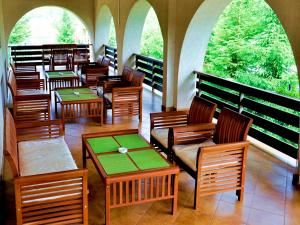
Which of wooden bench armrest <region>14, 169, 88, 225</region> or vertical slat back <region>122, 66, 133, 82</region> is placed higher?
vertical slat back <region>122, 66, 133, 82</region>

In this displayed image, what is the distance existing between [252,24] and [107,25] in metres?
5.90

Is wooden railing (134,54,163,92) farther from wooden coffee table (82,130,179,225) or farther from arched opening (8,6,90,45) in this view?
arched opening (8,6,90,45)

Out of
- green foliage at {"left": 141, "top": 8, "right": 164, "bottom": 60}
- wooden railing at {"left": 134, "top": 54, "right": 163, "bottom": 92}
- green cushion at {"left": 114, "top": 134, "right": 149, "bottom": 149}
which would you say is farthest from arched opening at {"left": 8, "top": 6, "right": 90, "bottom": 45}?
green cushion at {"left": 114, "top": 134, "right": 149, "bottom": 149}

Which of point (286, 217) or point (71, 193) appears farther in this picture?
point (286, 217)

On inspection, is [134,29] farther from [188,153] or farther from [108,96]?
[188,153]

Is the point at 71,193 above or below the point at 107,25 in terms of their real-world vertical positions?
below

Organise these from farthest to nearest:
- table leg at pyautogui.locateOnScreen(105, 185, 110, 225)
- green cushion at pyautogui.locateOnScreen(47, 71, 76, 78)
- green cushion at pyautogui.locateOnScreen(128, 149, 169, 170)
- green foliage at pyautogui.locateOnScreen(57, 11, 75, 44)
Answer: green foliage at pyautogui.locateOnScreen(57, 11, 75, 44) < green cushion at pyautogui.locateOnScreen(47, 71, 76, 78) < green cushion at pyautogui.locateOnScreen(128, 149, 169, 170) < table leg at pyautogui.locateOnScreen(105, 185, 110, 225)

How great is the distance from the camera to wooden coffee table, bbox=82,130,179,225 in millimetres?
3311

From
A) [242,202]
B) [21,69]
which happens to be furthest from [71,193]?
[21,69]

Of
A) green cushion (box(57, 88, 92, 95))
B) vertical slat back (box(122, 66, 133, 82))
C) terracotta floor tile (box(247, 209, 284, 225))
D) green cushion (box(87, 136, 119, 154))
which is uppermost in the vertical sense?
vertical slat back (box(122, 66, 133, 82))

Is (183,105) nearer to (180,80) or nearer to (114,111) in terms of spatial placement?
Result: (180,80)

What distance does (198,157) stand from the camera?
11.5 feet

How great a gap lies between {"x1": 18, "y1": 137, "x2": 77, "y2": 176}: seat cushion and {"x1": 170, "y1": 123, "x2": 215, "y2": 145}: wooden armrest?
1170mm

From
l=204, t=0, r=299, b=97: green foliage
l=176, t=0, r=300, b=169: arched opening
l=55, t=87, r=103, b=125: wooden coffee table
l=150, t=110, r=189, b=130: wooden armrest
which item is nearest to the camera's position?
l=150, t=110, r=189, b=130: wooden armrest
